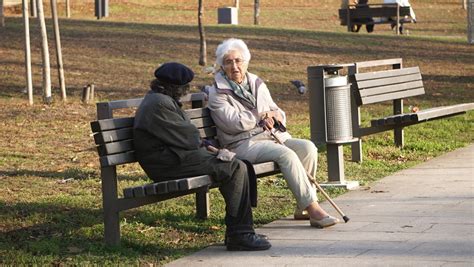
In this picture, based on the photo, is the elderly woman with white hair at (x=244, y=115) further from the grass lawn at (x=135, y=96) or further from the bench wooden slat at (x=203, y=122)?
the grass lawn at (x=135, y=96)

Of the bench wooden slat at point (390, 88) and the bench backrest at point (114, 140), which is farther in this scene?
the bench wooden slat at point (390, 88)

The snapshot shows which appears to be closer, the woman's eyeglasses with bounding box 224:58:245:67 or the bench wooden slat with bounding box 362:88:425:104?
the woman's eyeglasses with bounding box 224:58:245:67

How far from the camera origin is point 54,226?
28.0 feet

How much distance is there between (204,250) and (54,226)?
1.29 metres

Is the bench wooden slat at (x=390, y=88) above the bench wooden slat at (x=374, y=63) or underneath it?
underneath

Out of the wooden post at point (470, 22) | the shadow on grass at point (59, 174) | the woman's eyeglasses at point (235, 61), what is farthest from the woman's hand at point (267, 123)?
the wooden post at point (470, 22)

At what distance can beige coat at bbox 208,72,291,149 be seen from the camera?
877 centimetres

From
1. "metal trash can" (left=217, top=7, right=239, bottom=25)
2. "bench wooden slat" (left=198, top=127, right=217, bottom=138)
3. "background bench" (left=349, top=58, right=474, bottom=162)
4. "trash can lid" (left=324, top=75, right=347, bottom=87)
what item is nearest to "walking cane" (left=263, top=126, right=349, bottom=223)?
"bench wooden slat" (left=198, top=127, right=217, bottom=138)

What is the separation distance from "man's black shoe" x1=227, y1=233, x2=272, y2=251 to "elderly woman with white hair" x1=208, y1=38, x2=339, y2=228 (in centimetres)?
86

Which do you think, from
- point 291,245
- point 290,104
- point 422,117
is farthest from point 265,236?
point 290,104

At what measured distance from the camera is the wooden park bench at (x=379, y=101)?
1078 centimetres

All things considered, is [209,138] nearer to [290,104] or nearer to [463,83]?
[290,104]

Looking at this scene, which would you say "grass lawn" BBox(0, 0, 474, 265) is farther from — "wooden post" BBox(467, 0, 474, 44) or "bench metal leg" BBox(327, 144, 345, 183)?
"wooden post" BBox(467, 0, 474, 44)

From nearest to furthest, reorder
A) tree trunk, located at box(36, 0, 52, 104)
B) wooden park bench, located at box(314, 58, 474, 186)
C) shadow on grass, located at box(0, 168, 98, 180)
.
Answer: wooden park bench, located at box(314, 58, 474, 186) → shadow on grass, located at box(0, 168, 98, 180) → tree trunk, located at box(36, 0, 52, 104)
